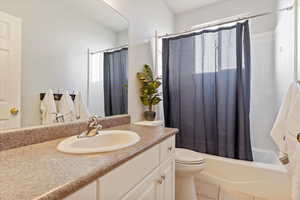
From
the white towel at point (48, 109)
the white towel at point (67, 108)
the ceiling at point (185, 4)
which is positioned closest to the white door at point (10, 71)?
the white towel at point (48, 109)

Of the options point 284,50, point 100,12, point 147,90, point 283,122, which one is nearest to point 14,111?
point 100,12

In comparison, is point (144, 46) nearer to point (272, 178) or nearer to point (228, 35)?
point (228, 35)

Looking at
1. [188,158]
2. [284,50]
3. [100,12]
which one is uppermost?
[100,12]

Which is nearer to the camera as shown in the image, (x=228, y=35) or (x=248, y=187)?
(x=248, y=187)

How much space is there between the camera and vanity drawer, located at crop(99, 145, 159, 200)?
0.63 meters

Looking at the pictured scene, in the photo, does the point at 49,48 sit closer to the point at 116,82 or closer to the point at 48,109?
the point at 48,109

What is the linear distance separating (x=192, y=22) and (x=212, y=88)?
1471mm

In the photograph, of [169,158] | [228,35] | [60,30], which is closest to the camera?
[60,30]

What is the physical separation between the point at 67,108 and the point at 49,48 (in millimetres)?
414

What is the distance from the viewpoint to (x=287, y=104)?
142cm

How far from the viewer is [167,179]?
123 cm

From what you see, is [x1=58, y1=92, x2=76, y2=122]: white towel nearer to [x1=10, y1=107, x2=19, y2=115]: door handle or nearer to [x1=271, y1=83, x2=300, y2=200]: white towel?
[x1=10, y1=107, x2=19, y2=115]: door handle

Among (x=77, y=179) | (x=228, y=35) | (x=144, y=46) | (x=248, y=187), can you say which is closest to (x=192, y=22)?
(x=228, y=35)

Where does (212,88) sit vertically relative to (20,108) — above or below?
above
